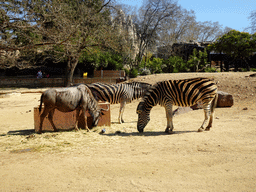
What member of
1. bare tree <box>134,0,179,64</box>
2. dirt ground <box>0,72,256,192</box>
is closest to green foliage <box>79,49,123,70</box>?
bare tree <box>134,0,179,64</box>

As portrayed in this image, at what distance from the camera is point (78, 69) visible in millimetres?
29812

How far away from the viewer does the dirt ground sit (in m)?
3.60

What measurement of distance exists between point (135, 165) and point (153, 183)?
0.84m

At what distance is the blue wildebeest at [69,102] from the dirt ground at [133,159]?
62 centimetres

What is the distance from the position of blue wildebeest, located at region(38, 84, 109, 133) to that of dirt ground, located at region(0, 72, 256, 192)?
0.62 metres

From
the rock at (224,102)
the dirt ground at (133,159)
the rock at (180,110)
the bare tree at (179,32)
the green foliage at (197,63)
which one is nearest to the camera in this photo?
the dirt ground at (133,159)

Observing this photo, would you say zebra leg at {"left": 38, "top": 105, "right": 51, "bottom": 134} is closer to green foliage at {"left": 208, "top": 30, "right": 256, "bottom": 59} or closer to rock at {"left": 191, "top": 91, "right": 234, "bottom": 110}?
rock at {"left": 191, "top": 91, "right": 234, "bottom": 110}

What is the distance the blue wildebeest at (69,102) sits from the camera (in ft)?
21.9

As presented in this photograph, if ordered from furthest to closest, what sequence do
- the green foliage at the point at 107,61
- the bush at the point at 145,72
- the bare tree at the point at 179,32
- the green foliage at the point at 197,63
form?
1. the bare tree at the point at 179,32
2. the green foliage at the point at 107,61
3. the green foliage at the point at 197,63
4. the bush at the point at 145,72

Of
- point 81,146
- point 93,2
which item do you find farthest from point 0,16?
point 93,2

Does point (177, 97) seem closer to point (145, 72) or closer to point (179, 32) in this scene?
point (145, 72)

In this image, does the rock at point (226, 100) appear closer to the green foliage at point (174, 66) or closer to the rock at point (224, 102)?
the rock at point (224, 102)

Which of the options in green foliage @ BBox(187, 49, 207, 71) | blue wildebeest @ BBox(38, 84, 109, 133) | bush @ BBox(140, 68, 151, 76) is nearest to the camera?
blue wildebeest @ BBox(38, 84, 109, 133)

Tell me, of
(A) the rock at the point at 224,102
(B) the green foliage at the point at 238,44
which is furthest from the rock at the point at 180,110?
(B) the green foliage at the point at 238,44
